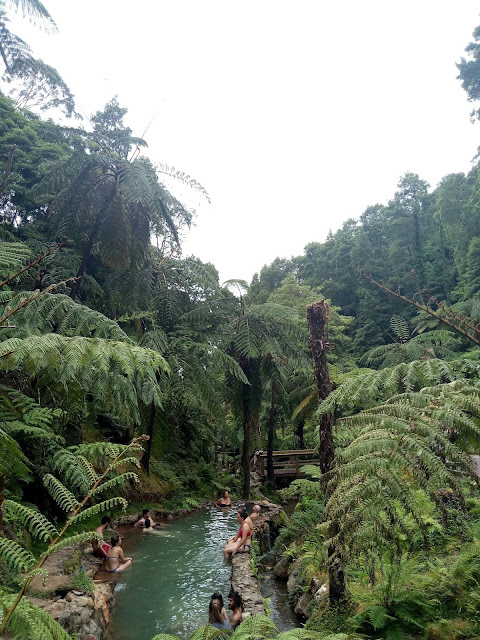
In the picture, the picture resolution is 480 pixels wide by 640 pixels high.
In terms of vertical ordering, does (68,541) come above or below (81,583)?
above

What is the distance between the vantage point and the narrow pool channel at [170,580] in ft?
15.1

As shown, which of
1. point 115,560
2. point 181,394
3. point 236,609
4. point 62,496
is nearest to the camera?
point 62,496

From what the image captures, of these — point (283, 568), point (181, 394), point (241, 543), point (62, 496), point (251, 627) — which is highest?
point (62, 496)

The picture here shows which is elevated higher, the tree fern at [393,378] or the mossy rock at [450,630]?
the tree fern at [393,378]

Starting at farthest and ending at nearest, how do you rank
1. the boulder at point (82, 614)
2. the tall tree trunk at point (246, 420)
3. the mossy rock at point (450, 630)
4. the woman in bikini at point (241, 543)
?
1. the tall tree trunk at point (246, 420)
2. the woman in bikini at point (241, 543)
3. the boulder at point (82, 614)
4. the mossy rock at point (450, 630)

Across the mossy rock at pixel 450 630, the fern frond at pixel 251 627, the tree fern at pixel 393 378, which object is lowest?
the fern frond at pixel 251 627

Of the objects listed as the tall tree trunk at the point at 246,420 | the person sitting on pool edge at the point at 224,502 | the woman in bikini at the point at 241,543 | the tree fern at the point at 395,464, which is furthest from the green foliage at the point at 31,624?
the person sitting on pool edge at the point at 224,502

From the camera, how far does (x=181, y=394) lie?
8.74 metres

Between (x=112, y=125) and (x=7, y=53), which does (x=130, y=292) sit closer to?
(x=7, y=53)

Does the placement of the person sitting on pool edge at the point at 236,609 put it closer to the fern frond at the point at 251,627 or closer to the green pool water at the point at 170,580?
the green pool water at the point at 170,580

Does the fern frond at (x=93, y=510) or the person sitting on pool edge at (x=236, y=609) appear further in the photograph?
the person sitting on pool edge at (x=236, y=609)

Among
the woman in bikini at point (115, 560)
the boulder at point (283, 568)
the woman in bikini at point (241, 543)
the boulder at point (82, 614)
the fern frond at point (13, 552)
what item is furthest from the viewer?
the woman in bikini at point (241, 543)

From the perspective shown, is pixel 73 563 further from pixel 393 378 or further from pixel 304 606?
pixel 393 378

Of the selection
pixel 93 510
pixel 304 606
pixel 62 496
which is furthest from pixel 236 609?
pixel 93 510
